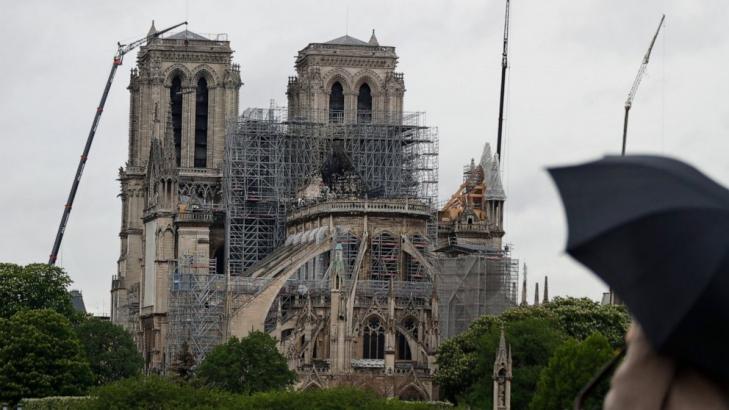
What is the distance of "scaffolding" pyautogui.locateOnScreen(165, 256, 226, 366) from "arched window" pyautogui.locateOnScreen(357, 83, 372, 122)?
20631mm

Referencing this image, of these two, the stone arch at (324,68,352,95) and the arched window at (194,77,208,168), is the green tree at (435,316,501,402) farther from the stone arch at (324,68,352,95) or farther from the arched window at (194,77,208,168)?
the arched window at (194,77,208,168)

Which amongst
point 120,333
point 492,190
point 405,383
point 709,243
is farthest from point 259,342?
point 709,243

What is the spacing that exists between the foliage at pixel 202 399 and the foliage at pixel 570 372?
1216cm

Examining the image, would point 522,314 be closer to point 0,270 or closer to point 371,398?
point 371,398

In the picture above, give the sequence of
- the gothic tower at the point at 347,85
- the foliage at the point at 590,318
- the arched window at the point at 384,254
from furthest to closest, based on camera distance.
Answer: the gothic tower at the point at 347,85, the arched window at the point at 384,254, the foliage at the point at 590,318

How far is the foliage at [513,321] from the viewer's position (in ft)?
369

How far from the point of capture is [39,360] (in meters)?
119

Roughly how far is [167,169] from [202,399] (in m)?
52.9

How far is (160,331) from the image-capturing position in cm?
14475

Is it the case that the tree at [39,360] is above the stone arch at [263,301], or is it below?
below

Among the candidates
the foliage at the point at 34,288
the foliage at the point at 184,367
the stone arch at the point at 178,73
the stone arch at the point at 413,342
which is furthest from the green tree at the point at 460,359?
the stone arch at the point at 178,73

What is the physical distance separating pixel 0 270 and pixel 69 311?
4.92 meters

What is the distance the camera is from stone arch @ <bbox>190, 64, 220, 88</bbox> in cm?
15838

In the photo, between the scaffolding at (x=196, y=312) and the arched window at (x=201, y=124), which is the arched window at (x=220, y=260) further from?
the scaffolding at (x=196, y=312)
